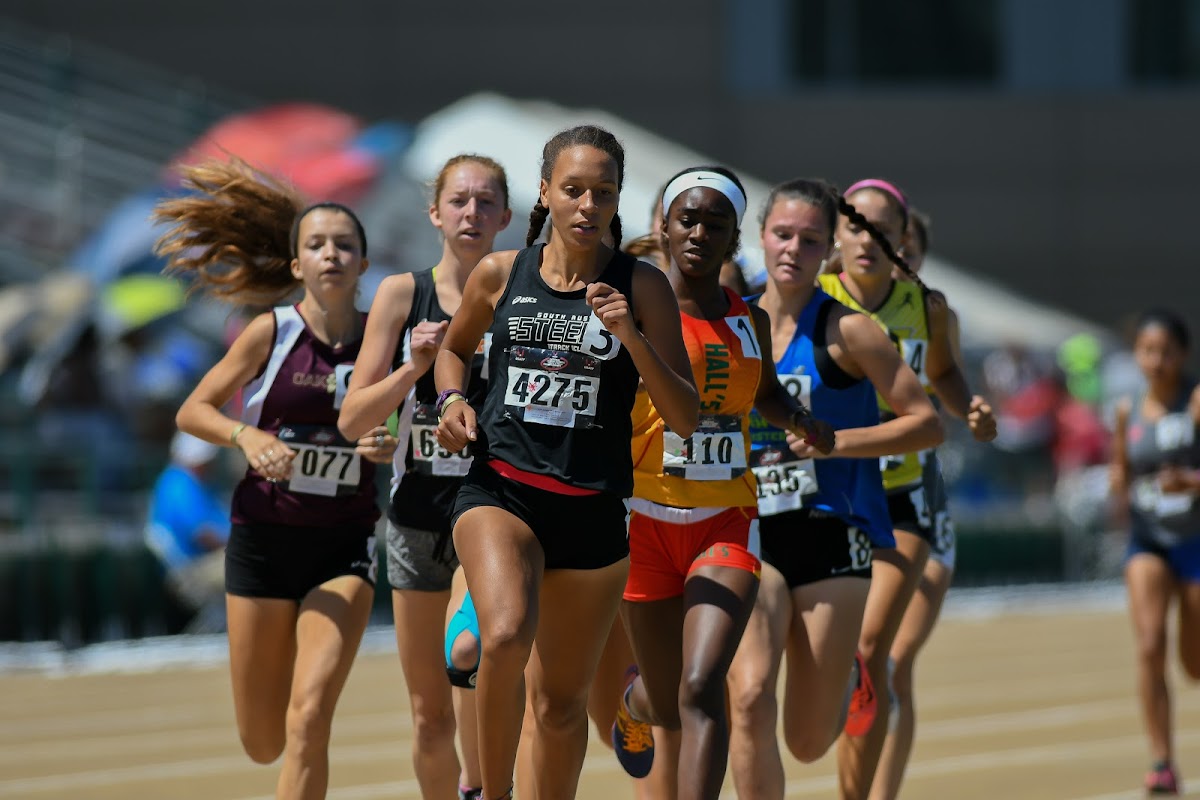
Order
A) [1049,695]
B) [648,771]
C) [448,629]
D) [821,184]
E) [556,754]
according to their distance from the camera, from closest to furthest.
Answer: [556,754] → [448,629] → [648,771] → [821,184] → [1049,695]

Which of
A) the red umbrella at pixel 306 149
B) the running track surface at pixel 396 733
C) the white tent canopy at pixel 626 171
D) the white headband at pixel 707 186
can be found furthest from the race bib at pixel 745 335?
the red umbrella at pixel 306 149

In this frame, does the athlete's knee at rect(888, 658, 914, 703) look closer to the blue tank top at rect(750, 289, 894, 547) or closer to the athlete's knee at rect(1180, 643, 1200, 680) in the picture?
the blue tank top at rect(750, 289, 894, 547)

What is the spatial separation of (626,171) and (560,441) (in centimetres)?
1454

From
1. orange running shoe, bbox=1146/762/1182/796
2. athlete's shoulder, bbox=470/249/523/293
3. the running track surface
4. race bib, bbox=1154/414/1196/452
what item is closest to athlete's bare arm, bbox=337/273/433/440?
athlete's shoulder, bbox=470/249/523/293

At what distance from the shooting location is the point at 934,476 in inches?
322

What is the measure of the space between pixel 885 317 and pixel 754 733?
204cm

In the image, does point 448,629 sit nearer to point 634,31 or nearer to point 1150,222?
point 634,31

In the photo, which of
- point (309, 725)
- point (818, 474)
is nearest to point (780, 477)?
point (818, 474)

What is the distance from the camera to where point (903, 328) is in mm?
7879

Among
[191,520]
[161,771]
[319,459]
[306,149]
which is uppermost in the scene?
[306,149]

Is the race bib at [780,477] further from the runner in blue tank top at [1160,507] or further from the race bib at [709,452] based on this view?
the runner in blue tank top at [1160,507]

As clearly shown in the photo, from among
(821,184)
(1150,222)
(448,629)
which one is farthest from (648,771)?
(1150,222)

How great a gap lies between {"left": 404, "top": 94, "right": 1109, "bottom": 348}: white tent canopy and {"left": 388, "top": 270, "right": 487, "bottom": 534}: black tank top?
9.75 metres

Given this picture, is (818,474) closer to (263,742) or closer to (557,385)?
(557,385)
